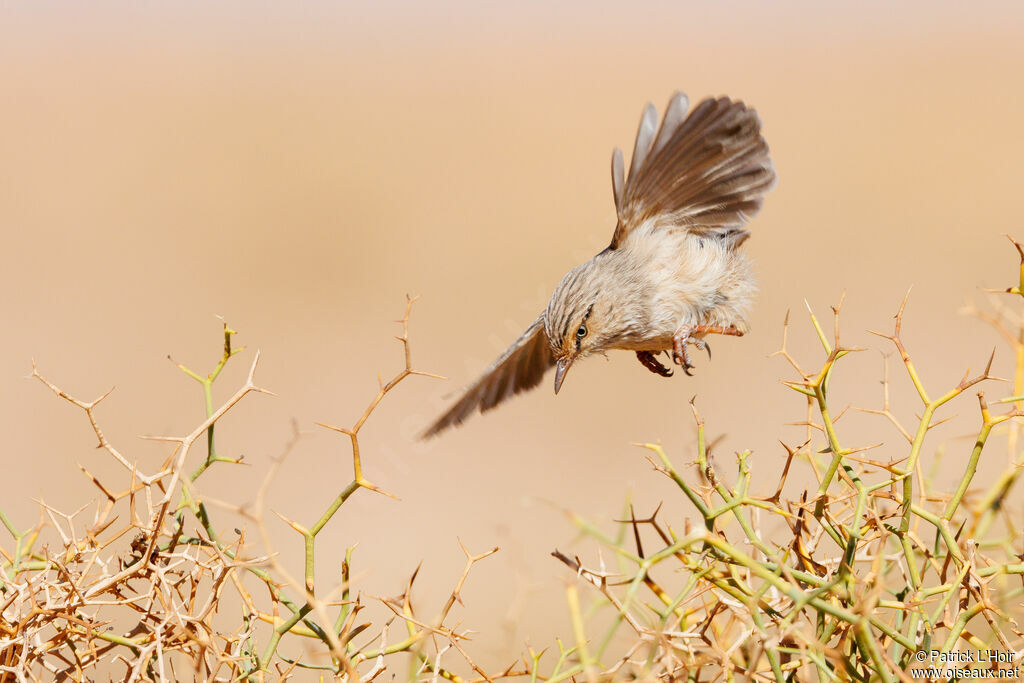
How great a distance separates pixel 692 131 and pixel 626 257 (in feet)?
1.52

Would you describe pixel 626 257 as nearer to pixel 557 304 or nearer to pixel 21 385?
pixel 557 304

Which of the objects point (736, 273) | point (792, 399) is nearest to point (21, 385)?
point (792, 399)

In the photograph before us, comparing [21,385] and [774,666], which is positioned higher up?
[21,385]

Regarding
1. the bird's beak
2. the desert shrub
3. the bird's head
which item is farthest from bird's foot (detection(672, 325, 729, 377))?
the desert shrub

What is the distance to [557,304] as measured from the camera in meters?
3.01

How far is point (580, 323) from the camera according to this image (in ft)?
9.75

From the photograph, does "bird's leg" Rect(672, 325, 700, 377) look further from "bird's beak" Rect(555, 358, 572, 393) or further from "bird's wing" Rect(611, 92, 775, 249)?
"bird's wing" Rect(611, 92, 775, 249)

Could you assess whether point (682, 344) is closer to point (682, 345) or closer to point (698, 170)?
point (682, 345)

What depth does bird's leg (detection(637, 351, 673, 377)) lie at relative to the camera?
9.74 feet

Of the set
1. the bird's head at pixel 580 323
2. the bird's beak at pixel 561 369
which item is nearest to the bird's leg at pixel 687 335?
the bird's head at pixel 580 323

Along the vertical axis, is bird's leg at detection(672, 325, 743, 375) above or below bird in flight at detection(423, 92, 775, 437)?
below

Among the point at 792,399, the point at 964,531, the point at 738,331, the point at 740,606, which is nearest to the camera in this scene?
the point at 740,606

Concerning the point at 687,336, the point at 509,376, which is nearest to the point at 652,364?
the point at 687,336

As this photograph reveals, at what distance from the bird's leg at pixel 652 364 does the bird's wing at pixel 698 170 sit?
417mm
